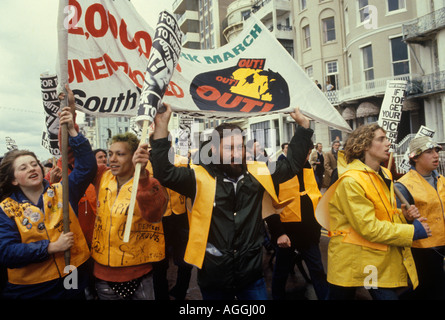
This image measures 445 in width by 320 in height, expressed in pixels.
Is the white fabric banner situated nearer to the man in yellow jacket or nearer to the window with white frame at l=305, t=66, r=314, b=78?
the man in yellow jacket

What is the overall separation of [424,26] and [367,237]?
1886 centimetres

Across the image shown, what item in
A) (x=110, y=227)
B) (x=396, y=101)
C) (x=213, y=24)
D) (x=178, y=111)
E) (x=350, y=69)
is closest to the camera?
(x=110, y=227)

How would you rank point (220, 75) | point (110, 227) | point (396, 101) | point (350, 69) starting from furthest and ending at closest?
point (350, 69)
point (396, 101)
point (220, 75)
point (110, 227)

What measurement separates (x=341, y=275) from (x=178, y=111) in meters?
2.17

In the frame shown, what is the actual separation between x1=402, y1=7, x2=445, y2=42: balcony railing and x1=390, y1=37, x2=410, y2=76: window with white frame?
2.91ft

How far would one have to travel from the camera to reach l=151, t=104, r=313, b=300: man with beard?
2.46 meters

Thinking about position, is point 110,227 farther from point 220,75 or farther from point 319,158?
point 319,158

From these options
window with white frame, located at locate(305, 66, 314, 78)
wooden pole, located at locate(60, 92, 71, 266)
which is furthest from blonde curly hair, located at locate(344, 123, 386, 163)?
window with white frame, located at locate(305, 66, 314, 78)

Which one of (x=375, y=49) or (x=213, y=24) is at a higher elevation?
(x=213, y=24)

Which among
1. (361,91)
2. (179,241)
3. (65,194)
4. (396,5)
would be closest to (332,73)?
(361,91)

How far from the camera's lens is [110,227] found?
266 cm

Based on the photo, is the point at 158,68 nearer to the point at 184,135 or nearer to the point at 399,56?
the point at 184,135
